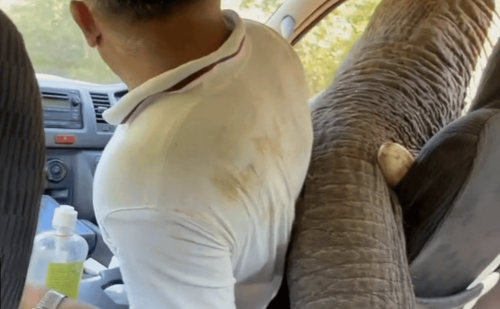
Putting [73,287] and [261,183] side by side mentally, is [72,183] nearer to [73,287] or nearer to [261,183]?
[73,287]

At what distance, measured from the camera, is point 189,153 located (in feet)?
2.18

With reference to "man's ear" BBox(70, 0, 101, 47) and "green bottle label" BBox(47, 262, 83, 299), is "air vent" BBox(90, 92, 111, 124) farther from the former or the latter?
"man's ear" BBox(70, 0, 101, 47)

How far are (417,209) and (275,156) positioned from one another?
301 mm

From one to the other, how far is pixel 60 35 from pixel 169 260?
127 centimetres

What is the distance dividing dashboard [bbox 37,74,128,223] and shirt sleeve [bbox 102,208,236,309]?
1.24 meters

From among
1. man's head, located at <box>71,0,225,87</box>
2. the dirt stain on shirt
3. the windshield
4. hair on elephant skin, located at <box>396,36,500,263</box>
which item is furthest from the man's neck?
the windshield

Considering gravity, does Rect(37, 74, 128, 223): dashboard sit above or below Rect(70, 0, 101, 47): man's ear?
below

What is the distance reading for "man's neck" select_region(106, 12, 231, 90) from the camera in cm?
72

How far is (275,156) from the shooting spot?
2.50ft

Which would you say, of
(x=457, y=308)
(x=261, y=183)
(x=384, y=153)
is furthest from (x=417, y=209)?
(x=261, y=183)

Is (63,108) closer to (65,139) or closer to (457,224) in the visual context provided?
(65,139)

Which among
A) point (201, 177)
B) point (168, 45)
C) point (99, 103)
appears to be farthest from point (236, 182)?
point (99, 103)

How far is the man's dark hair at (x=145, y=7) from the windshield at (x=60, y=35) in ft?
2.42

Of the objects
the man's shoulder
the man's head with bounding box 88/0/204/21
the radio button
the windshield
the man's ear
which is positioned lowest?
the radio button
